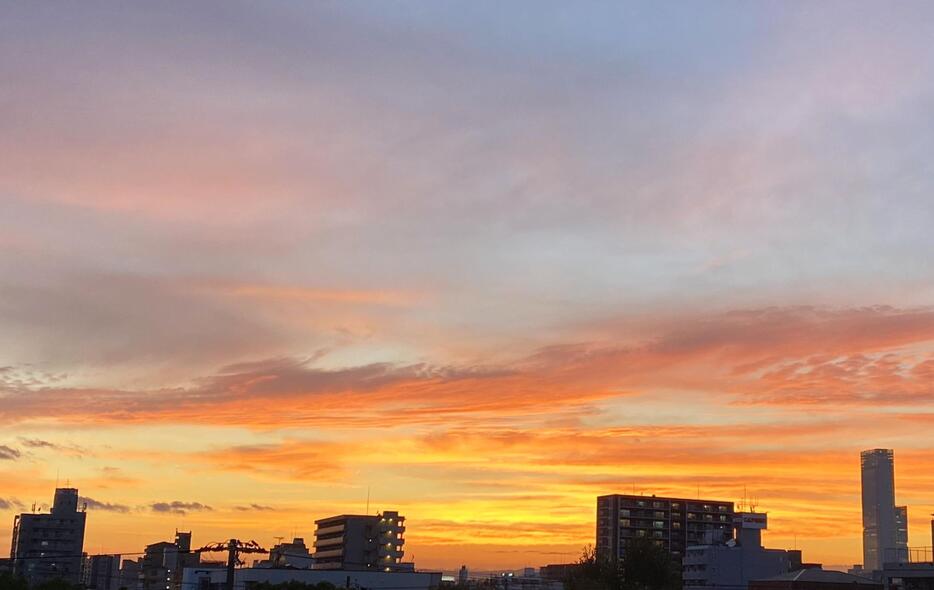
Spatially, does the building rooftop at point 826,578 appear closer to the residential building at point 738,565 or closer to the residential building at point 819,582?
Answer: the residential building at point 819,582

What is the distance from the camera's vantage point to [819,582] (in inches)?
5920

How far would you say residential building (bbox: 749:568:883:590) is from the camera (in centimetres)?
14975

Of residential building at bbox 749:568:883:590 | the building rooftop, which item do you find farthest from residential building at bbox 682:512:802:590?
the building rooftop

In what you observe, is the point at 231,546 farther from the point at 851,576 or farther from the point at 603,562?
the point at 851,576

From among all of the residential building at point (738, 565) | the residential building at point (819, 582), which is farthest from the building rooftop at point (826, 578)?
→ the residential building at point (738, 565)

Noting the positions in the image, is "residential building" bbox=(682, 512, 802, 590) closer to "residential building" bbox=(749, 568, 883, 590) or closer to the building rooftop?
"residential building" bbox=(749, 568, 883, 590)

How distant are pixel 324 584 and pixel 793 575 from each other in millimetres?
78248

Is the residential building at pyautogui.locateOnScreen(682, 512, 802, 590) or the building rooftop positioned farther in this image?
the residential building at pyautogui.locateOnScreen(682, 512, 802, 590)

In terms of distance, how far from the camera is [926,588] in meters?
118

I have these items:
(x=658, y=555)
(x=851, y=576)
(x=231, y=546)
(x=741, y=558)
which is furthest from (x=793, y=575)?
(x=231, y=546)

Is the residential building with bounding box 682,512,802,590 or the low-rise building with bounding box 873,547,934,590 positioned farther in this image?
the residential building with bounding box 682,512,802,590

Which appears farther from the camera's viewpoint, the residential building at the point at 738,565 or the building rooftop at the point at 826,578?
the residential building at the point at 738,565

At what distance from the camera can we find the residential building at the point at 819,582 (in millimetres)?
149750

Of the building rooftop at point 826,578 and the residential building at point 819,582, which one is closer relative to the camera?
the residential building at point 819,582
